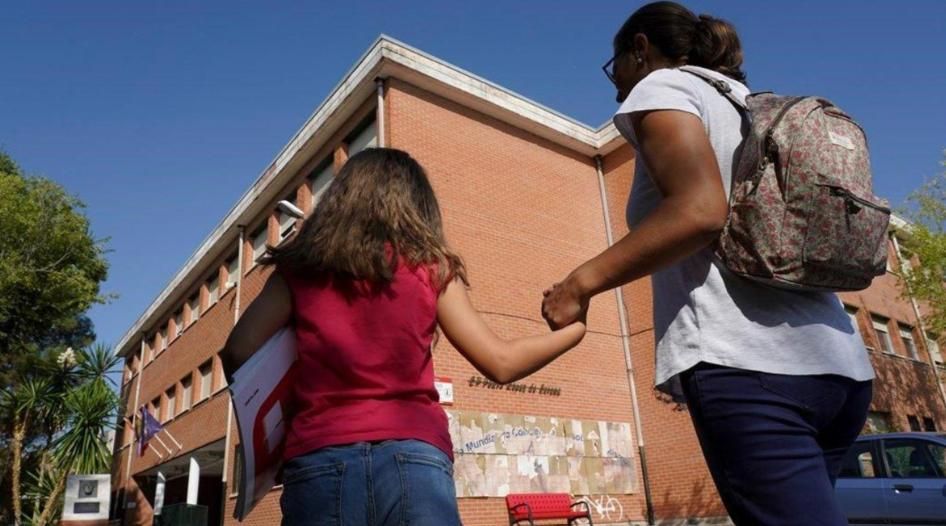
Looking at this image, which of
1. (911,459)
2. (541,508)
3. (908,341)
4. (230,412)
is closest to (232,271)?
(230,412)

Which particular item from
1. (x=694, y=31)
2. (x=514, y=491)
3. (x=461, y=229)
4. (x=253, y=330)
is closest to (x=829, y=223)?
(x=694, y=31)

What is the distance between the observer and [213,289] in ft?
78.9

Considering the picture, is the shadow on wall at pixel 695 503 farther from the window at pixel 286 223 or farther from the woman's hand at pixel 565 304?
the woman's hand at pixel 565 304

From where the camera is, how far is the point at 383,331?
165cm

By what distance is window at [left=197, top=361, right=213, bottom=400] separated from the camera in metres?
22.1

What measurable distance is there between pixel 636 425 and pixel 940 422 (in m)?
15.5

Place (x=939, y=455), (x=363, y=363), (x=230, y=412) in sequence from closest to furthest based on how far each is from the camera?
(x=363, y=363), (x=939, y=455), (x=230, y=412)

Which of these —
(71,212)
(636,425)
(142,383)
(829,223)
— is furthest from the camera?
(142,383)

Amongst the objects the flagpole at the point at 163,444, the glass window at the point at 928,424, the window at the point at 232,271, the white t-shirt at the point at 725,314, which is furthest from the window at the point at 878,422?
the flagpole at the point at 163,444

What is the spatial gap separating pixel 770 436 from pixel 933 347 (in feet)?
99.5

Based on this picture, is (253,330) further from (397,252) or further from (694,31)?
(694,31)

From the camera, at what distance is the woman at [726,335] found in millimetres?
1369

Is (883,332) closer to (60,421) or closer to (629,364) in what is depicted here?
(629,364)

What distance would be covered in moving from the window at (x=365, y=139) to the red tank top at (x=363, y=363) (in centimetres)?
1346
